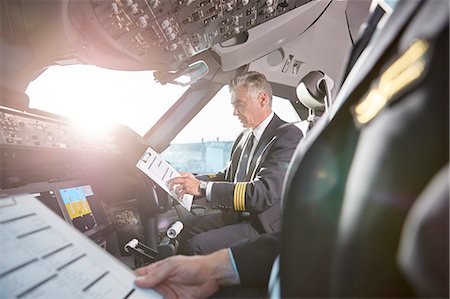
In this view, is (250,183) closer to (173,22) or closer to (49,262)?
(173,22)

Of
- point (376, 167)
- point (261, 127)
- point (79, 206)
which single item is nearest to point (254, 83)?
point (261, 127)

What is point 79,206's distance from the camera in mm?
1687

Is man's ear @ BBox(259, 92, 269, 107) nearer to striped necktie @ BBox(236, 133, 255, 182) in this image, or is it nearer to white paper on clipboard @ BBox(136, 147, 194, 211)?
striped necktie @ BBox(236, 133, 255, 182)

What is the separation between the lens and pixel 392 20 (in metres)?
0.29

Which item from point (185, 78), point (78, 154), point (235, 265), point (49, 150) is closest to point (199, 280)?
point (235, 265)

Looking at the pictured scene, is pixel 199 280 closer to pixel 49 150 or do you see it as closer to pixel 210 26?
pixel 49 150

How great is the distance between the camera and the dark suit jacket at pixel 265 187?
1844 mm

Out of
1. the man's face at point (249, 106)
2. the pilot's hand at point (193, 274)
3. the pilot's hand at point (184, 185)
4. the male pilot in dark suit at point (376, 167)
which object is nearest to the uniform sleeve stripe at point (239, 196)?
the pilot's hand at point (184, 185)

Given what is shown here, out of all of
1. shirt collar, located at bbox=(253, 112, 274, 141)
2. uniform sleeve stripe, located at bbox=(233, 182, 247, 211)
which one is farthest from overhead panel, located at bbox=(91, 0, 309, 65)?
uniform sleeve stripe, located at bbox=(233, 182, 247, 211)

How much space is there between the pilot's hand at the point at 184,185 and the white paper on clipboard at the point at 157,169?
0.03 m

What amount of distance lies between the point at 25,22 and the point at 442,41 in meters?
1.30

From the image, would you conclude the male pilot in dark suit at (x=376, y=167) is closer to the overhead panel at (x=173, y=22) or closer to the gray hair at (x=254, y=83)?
the overhead panel at (x=173, y=22)

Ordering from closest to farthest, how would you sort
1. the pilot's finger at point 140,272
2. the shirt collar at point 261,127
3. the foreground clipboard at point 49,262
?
the foreground clipboard at point 49,262 < the pilot's finger at point 140,272 < the shirt collar at point 261,127

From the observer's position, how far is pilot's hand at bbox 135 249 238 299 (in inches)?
25.2
